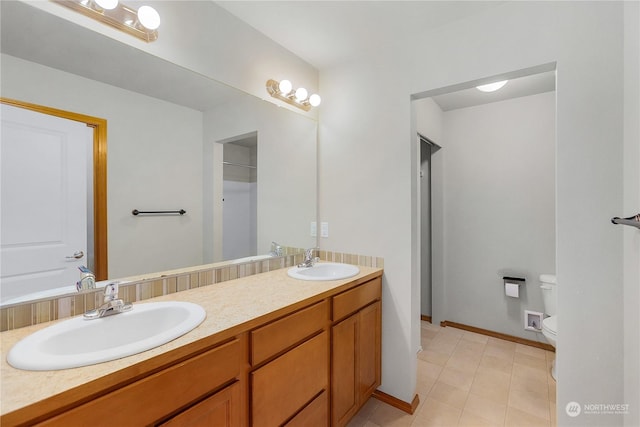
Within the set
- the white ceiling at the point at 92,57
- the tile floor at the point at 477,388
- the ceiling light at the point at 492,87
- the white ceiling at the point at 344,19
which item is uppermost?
the white ceiling at the point at 344,19

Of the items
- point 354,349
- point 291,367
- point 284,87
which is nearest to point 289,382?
point 291,367

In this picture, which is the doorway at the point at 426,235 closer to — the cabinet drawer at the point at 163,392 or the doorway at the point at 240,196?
the doorway at the point at 240,196

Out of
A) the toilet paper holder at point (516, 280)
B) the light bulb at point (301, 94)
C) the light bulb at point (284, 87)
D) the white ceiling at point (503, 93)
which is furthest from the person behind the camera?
the toilet paper holder at point (516, 280)

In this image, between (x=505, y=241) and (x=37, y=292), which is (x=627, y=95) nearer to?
(x=505, y=241)

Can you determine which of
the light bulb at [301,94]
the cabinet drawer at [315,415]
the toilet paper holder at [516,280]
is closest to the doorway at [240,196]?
the light bulb at [301,94]

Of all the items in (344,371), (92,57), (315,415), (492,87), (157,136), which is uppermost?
(492,87)

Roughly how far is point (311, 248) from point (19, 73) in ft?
5.91

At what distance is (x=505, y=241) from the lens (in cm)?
287

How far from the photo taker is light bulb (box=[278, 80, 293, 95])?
1941mm

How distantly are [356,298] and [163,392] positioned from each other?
1.13 meters

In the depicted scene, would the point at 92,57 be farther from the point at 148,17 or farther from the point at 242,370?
the point at 242,370

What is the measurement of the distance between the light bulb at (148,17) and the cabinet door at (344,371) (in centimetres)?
171

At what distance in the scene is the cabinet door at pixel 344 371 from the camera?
1.53m

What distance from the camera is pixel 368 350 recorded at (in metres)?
1.84
